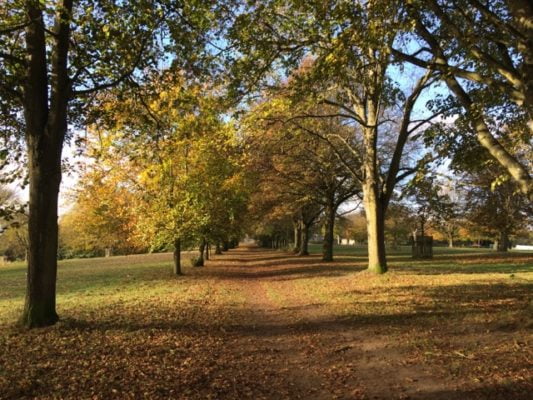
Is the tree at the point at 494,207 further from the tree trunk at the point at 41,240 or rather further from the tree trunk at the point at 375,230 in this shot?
the tree trunk at the point at 41,240

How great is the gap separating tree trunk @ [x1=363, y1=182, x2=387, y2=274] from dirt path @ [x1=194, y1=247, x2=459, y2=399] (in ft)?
27.0

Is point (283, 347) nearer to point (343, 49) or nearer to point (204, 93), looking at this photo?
point (343, 49)

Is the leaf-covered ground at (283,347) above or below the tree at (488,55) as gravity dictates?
below

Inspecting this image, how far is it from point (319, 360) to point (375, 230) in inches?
503

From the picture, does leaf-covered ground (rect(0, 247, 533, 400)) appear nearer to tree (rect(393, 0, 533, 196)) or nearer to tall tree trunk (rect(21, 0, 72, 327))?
tall tree trunk (rect(21, 0, 72, 327))

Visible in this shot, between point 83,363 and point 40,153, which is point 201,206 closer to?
point 40,153

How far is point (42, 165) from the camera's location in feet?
30.4

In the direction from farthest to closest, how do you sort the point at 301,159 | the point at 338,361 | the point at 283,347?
the point at 301,159, the point at 283,347, the point at 338,361

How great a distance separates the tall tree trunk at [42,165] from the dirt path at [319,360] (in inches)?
147

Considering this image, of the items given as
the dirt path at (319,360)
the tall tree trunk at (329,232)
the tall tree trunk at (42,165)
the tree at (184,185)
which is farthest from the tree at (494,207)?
the tall tree trunk at (42,165)

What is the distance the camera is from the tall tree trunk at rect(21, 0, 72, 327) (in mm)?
9227

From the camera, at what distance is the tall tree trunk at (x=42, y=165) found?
9227 mm

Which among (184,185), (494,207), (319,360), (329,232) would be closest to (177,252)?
(184,185)

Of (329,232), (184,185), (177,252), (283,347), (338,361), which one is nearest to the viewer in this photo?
(338,361)
